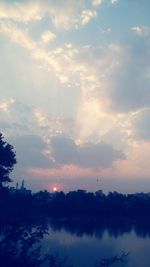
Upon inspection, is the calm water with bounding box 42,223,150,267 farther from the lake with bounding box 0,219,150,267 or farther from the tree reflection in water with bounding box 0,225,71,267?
the tree reflection in water with bounding box 0,225,71,267

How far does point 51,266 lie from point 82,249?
126 ft

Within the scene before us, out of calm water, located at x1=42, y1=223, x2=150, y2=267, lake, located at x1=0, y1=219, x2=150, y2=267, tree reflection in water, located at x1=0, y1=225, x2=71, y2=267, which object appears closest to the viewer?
tree reflection in water, located at x1=0, y1=225, x2=71, y2=267

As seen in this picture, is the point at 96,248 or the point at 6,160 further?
the point at 96,248

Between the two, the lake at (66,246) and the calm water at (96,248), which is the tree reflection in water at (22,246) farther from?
the calm water at (96,248)

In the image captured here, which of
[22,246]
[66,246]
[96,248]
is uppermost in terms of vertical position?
[22,246]

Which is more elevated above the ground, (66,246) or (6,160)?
(6,160)

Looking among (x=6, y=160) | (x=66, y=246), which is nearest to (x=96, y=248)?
(x=66, y=246)

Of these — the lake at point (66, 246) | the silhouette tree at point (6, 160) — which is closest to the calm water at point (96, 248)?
the lake at point (66, 246)

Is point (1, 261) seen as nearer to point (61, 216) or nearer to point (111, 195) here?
point (61, 216)

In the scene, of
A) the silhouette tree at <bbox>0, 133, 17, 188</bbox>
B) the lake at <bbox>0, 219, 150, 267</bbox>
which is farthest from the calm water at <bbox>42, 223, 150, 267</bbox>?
the silhouette tree at <bbox>0, 133, 17, 188</bbox>

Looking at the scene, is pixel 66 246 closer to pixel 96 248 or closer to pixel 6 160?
pixel 96 248

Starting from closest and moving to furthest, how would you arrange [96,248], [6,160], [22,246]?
[22,246] → [6,160] → [96,248]

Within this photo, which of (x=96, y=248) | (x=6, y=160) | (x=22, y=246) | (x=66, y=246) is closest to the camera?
(x=22, y=246)

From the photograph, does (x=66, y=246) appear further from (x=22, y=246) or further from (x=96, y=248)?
(x=22, y=246)
